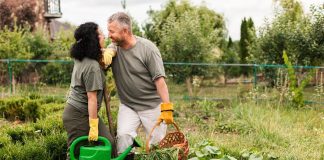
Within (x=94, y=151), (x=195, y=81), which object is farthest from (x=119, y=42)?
(x=195, y=81)

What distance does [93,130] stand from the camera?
4.14 meters

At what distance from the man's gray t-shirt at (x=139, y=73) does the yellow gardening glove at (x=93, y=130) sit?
59cm

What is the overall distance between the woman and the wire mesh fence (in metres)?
5.39

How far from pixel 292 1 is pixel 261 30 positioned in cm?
650

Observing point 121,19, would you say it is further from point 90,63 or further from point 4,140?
point 4,140

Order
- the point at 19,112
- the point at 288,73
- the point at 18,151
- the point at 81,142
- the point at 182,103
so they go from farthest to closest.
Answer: the point at 182,103 → the point at 288,73 → the point at 19,112 → the point at 18,151 → the point at 81,142

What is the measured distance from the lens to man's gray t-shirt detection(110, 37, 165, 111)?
4.51 meters

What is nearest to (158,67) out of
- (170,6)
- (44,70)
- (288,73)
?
(288,73)

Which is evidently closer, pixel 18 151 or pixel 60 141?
pixel 18 151

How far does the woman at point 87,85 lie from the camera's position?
4.13 m

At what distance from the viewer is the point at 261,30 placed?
12992 millimetres

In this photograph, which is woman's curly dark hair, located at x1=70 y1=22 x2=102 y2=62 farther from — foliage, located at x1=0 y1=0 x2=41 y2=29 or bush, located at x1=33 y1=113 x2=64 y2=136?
foliage, located at x1=0 y1=0 x2=41 y2=29

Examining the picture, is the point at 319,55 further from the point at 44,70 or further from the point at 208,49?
the point at 44,70

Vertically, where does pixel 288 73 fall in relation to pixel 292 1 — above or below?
below
